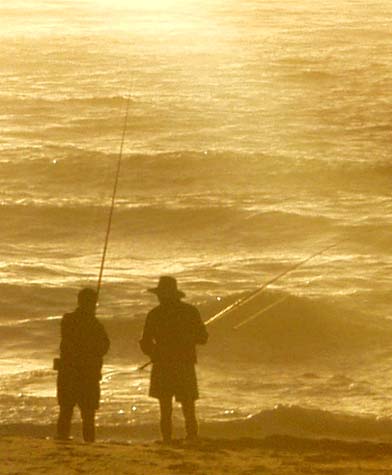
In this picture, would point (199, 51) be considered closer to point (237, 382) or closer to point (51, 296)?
point (51, 296)

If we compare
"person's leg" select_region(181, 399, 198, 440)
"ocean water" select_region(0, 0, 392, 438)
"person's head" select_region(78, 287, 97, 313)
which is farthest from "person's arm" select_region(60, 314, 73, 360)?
"ocean water" select_region(0, 0, 392, 438)


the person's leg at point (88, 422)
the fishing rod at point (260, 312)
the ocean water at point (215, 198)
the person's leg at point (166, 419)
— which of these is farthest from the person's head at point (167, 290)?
the fishing rod at point (260, 312)

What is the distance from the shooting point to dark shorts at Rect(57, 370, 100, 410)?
30.3 feet

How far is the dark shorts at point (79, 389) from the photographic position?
9227mm

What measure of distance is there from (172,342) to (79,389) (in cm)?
60

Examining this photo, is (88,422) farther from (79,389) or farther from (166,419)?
(166,419)

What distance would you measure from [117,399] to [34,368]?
141 centimetres

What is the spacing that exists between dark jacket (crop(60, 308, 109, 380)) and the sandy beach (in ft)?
1.59

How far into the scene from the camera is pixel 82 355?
9.15m

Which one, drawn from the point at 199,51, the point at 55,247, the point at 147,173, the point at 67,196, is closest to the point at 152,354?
the point at 55,247

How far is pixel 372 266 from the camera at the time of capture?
65.5ft

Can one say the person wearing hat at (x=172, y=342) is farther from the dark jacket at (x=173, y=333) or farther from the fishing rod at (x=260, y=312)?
the fishing rod at (x=260, y=312)

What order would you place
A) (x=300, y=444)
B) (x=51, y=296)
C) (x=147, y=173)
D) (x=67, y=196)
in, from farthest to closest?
1. (x=147, y=173)
2. (x=67, y=196)
3. (x=51, y=296)
4. (x=300, y=444)

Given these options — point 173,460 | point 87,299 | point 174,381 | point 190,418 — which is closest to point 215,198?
point 190,418
